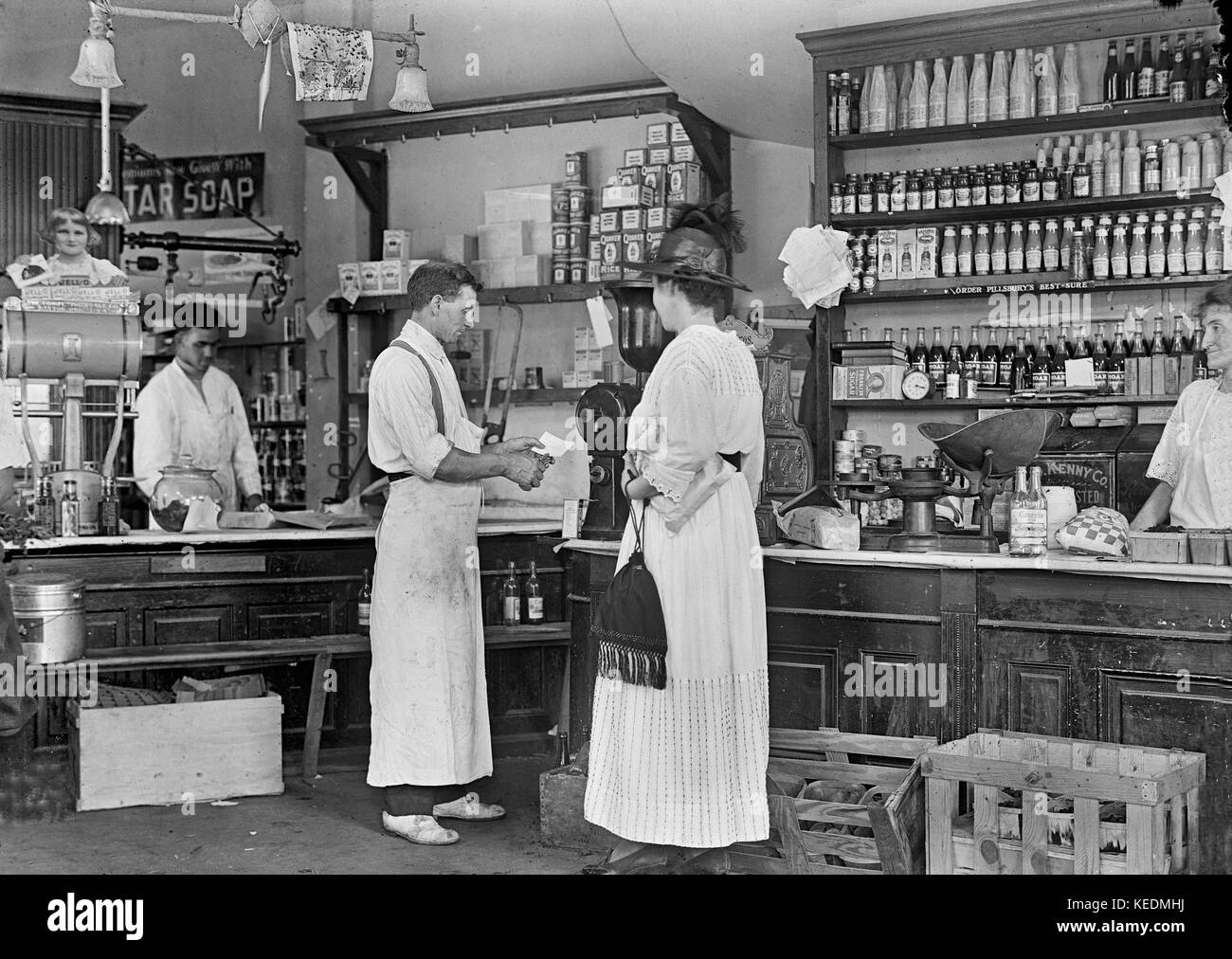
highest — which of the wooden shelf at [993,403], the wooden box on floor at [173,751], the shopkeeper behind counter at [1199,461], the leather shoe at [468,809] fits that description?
the wooden shelf at [993,403]

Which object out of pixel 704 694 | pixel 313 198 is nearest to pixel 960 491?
pixel 704 694

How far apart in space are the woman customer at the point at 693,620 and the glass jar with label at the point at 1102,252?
277cm

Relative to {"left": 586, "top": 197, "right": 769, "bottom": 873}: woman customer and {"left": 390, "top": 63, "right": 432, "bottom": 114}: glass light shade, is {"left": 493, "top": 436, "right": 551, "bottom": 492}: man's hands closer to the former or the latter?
{"left": 586, "top": 197, "right": 769, "bottom": 873}: woman customer

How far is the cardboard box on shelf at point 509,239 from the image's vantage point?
7.35 meters

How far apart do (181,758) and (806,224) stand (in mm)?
4028

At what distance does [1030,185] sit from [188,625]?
3979mm

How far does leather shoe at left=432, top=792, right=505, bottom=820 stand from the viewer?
14.3 ft

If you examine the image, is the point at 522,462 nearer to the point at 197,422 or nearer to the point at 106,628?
the point at 106,628

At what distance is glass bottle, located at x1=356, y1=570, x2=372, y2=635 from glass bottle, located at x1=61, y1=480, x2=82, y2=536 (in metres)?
1.07

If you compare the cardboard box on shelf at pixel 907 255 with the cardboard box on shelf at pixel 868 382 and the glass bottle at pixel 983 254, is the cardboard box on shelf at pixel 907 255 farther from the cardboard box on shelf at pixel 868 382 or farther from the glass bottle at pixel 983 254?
the cardboard box on shelf at pixel 868 382

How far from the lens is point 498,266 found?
7.37m

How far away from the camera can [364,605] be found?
5238mm

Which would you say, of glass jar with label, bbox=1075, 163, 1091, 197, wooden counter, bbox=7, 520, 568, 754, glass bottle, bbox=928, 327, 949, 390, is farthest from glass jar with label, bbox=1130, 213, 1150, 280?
wooden counter, bbox=7, 520, 568, 754

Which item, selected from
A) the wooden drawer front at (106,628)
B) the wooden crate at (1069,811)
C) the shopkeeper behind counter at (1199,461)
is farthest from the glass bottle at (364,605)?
the shopkeeper behind counter at (1199,461)
